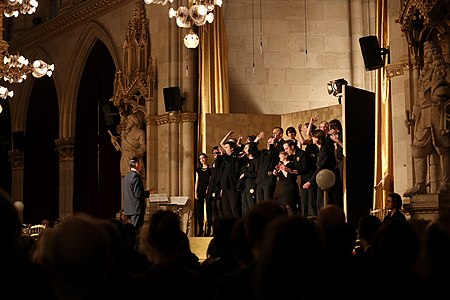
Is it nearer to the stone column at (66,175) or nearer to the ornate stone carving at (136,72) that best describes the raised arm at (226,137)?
the ornate stone carving at (136,72)

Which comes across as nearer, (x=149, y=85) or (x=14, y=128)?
(x=149, y=85)

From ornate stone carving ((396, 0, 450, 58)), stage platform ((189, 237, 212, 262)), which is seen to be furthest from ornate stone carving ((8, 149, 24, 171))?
ornate stone carving ((396, 0, 450, 58))

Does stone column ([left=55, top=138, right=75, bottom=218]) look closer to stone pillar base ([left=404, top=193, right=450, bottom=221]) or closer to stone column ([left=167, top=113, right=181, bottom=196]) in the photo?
stone column ([left=167, top=113, right=181, bottom=196])

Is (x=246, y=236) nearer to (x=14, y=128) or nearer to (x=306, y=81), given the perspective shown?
(x=306, y=81)

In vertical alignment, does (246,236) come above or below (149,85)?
below

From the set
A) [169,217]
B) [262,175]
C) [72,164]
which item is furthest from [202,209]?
[169,217]

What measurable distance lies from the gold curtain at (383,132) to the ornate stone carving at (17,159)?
48.3ft

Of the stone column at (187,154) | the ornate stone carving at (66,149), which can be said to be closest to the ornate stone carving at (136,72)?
the stone column at (187,154)

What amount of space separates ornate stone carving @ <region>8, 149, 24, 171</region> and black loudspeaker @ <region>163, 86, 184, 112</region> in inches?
392

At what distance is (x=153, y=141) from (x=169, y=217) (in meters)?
14.5

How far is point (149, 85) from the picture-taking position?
60.0 ft

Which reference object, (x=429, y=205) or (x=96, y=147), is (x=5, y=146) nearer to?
A: (x=96, y=147)

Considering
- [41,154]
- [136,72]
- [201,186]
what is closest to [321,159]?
[201,186]

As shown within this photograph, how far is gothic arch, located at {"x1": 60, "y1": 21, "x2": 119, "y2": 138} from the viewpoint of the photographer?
72.3 feet
